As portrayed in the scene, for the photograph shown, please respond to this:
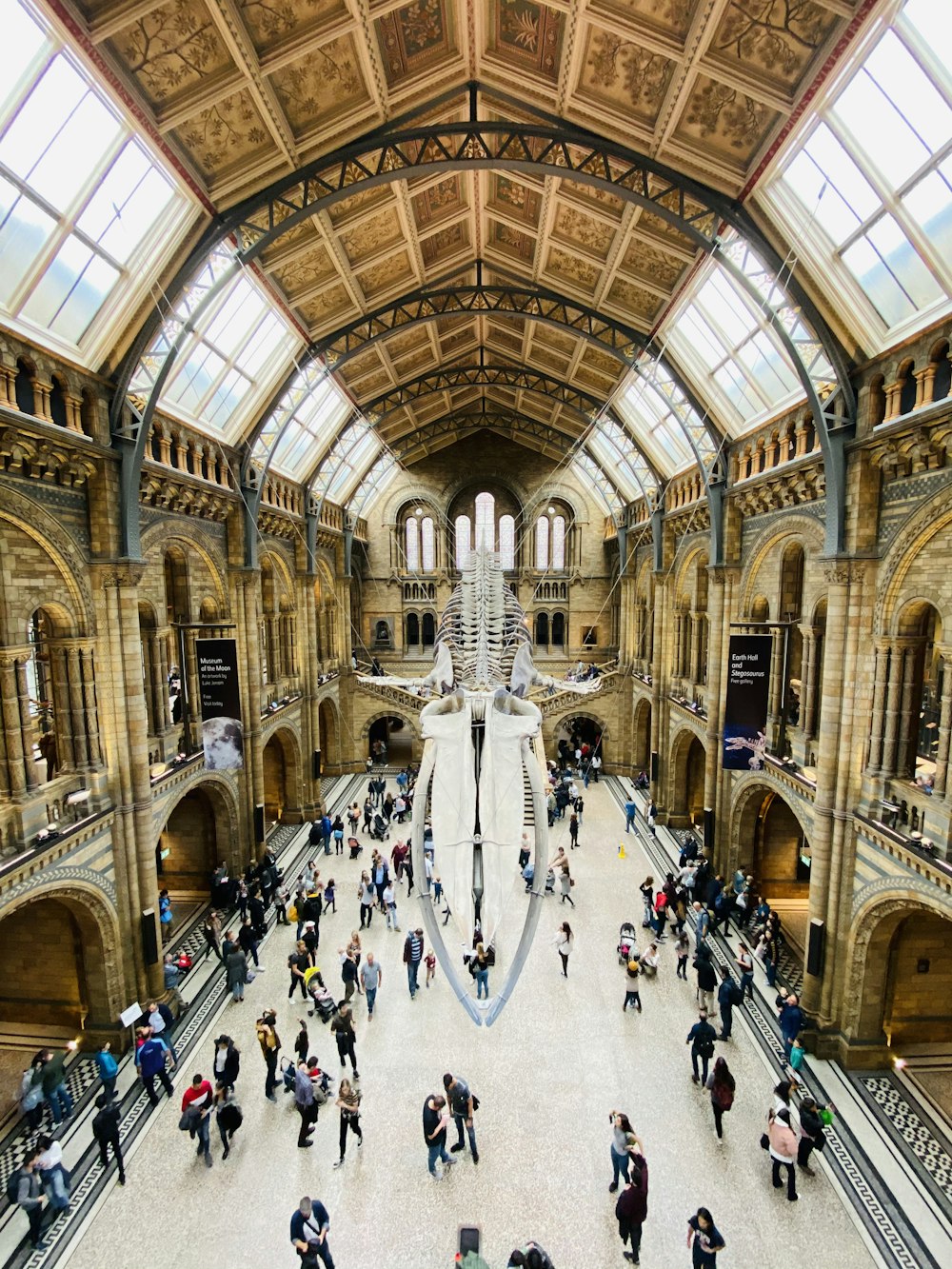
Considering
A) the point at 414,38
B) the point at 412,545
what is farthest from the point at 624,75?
the point at 412,545

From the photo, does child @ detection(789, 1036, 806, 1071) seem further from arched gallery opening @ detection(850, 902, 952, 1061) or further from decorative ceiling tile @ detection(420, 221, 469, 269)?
decorative ceiling tile @ detection(420, 221, 469, 269)

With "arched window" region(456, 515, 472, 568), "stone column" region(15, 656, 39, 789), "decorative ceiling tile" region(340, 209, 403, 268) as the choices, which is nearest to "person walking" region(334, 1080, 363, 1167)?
"stone column" region(15, 656, 39, 789)

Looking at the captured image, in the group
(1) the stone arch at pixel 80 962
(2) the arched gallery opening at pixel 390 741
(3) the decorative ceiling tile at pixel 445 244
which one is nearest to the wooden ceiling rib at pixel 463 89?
(3) the decorative ceiling tile at pixel 445 244

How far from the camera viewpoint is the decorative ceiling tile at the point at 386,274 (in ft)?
46.9

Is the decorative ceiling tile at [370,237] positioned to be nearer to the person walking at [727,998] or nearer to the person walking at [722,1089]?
the person walking at [727,998]

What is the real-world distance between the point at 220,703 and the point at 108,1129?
22.5 feet

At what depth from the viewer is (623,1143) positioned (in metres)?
7.15

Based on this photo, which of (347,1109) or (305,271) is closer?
(347,1109)

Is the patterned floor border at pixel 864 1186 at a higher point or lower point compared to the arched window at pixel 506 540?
lower

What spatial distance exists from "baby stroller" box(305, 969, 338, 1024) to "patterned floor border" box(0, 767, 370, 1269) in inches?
74.4

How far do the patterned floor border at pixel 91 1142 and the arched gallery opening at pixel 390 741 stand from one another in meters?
13.0

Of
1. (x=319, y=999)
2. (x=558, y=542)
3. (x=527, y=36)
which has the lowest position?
(x=319, y=999)

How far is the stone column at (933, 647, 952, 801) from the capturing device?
27.6 feet

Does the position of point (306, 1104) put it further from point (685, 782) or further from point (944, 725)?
point (685, 782)
